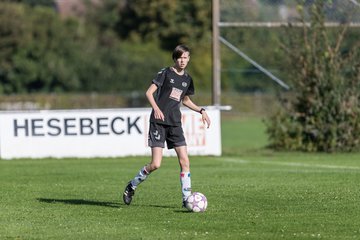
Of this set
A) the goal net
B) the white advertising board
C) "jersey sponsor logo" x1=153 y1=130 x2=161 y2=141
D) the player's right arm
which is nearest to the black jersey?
"jersey sponsor logo" x1=153 y1=130 x2=161 y2=141

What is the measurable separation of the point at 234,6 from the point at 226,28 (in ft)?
2.15

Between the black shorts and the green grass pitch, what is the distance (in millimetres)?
844

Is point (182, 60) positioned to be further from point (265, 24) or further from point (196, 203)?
point (265, 24)

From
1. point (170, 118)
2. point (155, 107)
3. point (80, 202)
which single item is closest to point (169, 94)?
point (170, 118)

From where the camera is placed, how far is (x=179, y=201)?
14703 millimetres

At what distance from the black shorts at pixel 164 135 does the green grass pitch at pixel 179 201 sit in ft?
2.77

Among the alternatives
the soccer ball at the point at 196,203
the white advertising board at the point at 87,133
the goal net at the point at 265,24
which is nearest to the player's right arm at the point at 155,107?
the soccer ball at the point at 196,203

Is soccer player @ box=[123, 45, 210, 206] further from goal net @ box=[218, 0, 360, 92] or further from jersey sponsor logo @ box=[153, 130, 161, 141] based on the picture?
goal net @ box=[218, 0, 360, 92]

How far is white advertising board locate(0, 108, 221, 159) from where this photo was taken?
1012 inches

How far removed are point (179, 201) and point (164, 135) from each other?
1.35 meters

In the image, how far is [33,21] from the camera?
6612cm

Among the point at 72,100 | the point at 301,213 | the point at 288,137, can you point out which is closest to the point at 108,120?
the point at 288,137

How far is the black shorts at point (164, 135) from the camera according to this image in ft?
44.9

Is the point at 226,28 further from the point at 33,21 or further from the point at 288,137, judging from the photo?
the point at 33,21
